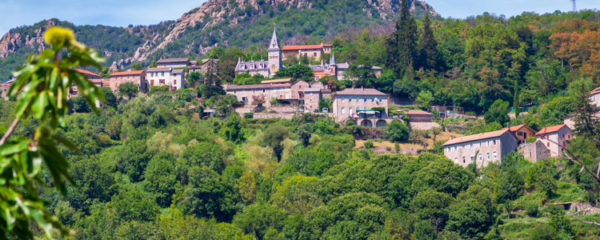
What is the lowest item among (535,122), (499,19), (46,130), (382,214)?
(382,214)

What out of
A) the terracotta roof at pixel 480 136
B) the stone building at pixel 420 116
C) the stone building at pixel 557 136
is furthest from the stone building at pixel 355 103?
the stone building at pixel 557 136

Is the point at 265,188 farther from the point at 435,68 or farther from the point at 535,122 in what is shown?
the point at 435,68

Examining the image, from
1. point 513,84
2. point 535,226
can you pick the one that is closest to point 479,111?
point 513,84

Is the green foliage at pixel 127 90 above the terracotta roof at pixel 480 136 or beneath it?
above

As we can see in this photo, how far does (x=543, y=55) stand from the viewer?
327 feet

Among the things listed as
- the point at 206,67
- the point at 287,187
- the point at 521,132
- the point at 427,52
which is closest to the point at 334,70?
the point at 427,52

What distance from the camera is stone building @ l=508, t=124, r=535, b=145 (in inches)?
2717

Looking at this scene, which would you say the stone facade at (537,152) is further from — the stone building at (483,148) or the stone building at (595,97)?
the stone building at (595,97)

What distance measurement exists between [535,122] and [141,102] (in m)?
43.4

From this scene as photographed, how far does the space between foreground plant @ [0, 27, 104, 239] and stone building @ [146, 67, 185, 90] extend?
95.4m

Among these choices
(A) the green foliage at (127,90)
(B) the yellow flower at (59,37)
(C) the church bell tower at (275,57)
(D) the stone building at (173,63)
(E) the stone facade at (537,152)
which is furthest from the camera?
(D) the stone building at (173,63)

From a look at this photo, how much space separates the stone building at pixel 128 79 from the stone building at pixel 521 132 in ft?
169

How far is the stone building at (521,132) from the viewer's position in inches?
2717

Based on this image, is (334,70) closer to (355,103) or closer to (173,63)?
(355,103)
